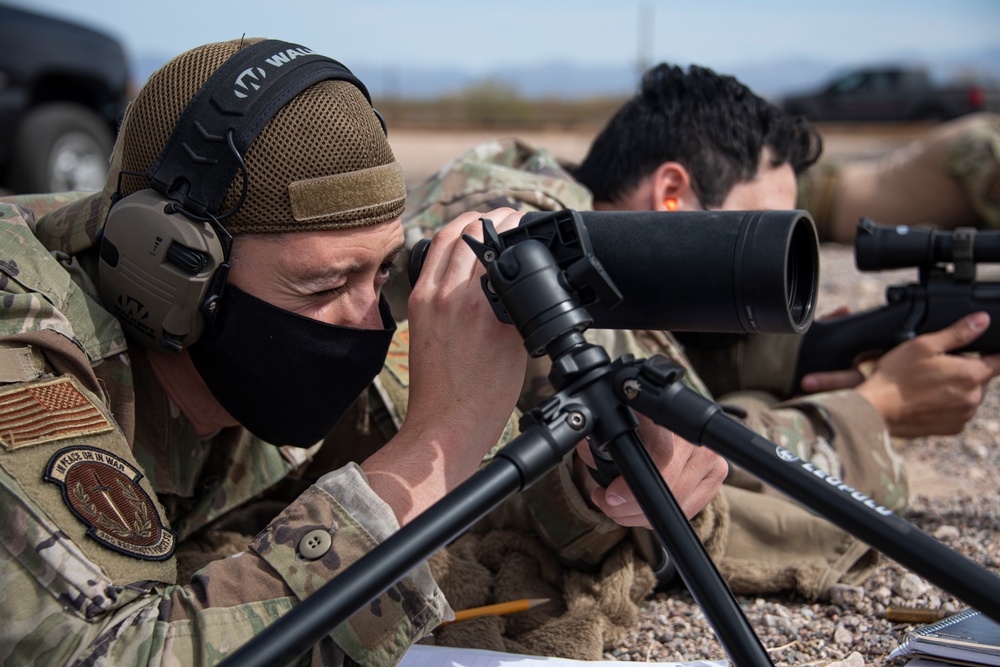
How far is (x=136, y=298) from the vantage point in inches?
72.7

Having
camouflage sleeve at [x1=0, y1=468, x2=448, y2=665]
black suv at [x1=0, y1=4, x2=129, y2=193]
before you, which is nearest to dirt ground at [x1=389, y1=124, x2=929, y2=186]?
black suv at [x1=0, y1=4, x2=129, y2=193]

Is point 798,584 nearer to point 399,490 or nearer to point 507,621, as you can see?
point 507,621

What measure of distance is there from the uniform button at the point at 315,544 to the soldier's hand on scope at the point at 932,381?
2.15m

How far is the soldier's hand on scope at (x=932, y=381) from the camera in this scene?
3.18 metres

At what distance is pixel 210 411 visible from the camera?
6.93ft

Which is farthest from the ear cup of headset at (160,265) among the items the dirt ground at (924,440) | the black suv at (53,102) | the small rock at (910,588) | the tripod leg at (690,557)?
the black suv at (53,102)

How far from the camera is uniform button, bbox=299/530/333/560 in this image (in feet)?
5.16

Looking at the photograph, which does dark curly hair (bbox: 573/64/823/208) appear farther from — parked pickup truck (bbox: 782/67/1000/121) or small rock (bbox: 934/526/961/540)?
parked pickup truck (bbox: 782/67/1000/121)

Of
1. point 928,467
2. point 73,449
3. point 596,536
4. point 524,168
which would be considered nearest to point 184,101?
point 73,449

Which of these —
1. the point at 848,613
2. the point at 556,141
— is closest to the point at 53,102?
the point at 848,613

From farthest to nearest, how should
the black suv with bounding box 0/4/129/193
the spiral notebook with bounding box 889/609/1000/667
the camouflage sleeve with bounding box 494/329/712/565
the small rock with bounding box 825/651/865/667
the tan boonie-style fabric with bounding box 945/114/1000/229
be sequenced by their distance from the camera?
the black suv with bounding box 0/4/129/193
the tan boonie-style fabric with bounding box 945/114/1000/229
the camouflage sleeve with bounding box 494/329/712/565
the small rock with bounding box 825/651/865/667
the spiral notebook with bounding box 889/609/1000/667

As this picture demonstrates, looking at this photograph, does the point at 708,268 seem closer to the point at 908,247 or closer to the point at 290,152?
the point at 290,152

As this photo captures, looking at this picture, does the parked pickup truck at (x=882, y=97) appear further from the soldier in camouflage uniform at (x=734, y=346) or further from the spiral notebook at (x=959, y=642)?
the spiral notebook at (x=959, y=642)

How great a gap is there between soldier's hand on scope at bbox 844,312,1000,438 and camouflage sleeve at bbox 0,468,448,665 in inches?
82.1
